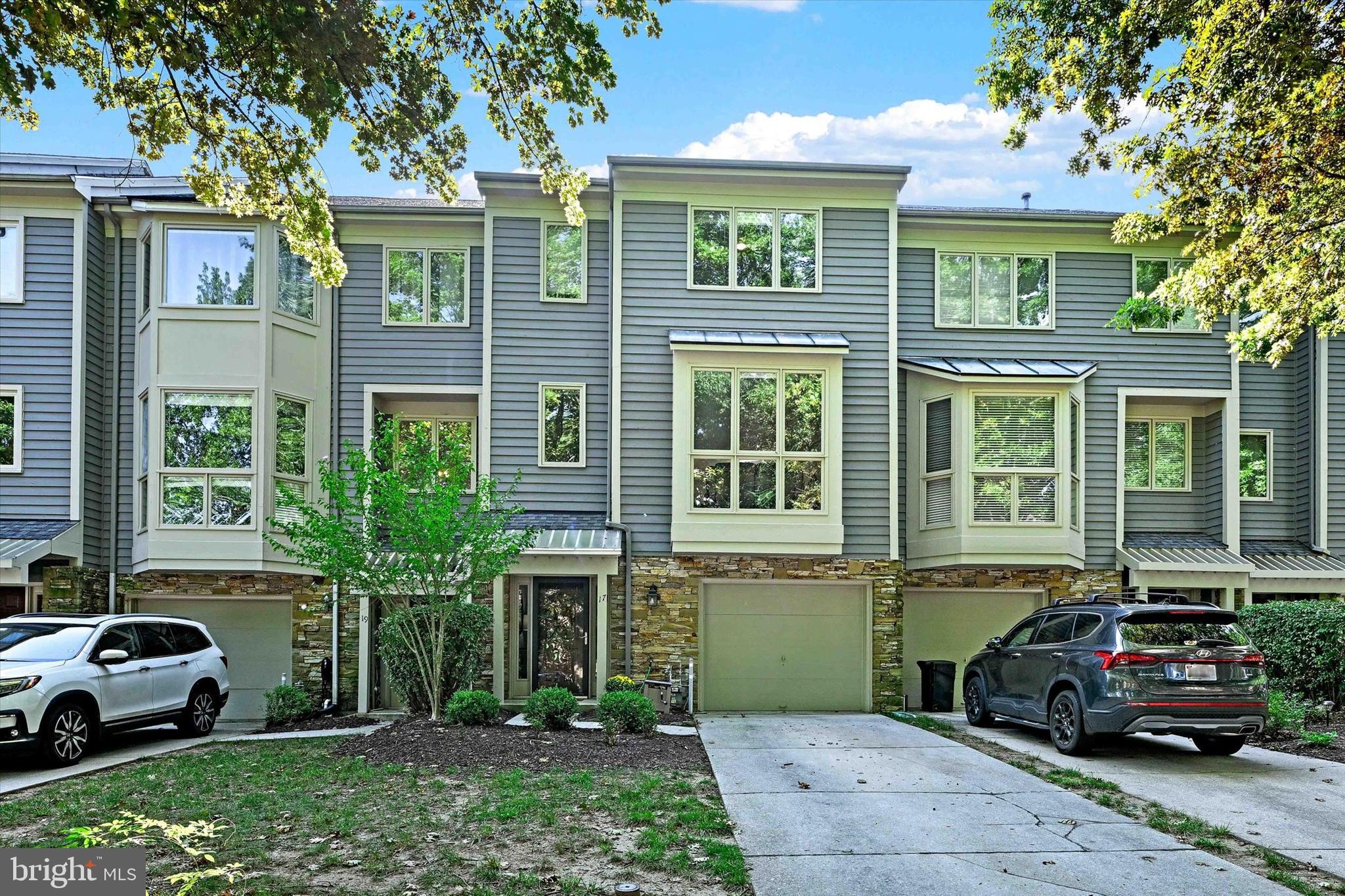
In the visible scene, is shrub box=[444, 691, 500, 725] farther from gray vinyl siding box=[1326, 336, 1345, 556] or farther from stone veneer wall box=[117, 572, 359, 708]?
gray vinyl siding box=[1326, 336, 1345, 556]

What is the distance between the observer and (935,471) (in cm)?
1773

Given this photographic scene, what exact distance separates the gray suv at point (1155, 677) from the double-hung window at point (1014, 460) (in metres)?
A: 5.44

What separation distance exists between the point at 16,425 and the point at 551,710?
34.5 feet

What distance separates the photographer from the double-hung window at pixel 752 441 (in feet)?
54.3

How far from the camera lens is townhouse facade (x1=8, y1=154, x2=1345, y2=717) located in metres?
16.5

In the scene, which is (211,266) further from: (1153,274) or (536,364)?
(1153,274)

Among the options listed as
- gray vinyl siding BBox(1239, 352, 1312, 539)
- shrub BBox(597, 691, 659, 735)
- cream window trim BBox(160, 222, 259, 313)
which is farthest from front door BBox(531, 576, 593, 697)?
gray vinyl siding BBox(1239, 352, 1312, 539)

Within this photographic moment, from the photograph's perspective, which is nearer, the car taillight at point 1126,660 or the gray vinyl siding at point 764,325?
the car taillight at point 1126,660

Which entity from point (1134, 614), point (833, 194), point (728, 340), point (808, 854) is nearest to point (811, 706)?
point (728, 340)

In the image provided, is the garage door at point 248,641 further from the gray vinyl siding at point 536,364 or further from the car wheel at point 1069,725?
the car wheel at point 1069,725

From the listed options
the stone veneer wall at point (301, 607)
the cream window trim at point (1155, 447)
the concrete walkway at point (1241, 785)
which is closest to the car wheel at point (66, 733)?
the stone veneer wall at point (301, 607)

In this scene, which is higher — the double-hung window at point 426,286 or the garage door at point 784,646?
the double-hung window at point 426,286

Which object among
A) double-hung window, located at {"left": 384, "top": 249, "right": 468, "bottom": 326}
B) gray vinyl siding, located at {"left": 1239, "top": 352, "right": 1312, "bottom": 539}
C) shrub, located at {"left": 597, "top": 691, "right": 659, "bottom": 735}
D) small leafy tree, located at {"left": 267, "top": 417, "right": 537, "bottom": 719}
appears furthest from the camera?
gray vinyl siding, located at {"left": 1239, "top": 352, "right": 1312, "bottom": 539}

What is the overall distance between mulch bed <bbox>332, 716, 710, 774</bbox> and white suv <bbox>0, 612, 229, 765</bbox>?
2.66m
